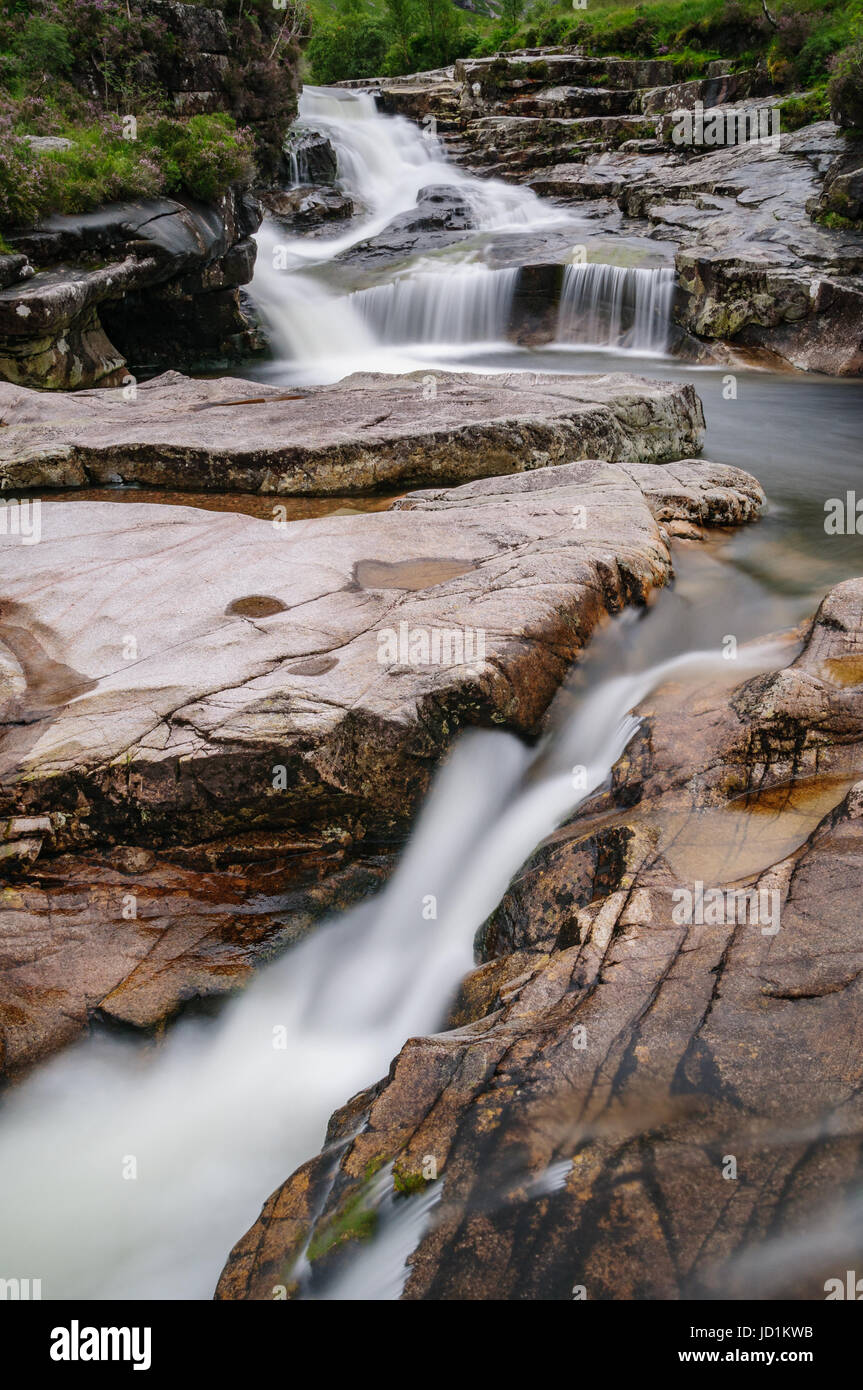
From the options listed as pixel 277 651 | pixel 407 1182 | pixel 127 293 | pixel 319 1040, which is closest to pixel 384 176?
pixel 127 293

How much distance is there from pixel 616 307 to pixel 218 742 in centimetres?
1646

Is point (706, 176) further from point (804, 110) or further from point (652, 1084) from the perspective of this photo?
point (652, 1084)

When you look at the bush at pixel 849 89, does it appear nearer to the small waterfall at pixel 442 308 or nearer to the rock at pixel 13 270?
the small waterfall at pixel 442 308

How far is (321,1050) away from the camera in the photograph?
429 cm

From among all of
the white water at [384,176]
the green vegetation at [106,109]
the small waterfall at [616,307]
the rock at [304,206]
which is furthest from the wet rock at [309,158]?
the small waterfall at [616,307]

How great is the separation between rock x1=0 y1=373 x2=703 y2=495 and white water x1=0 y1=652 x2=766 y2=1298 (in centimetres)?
454

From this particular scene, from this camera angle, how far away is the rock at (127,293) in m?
13.1

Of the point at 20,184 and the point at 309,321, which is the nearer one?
the point at 20,184

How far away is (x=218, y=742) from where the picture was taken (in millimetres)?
4391

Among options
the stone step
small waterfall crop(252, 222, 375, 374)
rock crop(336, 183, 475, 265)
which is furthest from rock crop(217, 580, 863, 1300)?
the stone step

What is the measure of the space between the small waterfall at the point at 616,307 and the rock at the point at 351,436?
7941 mm

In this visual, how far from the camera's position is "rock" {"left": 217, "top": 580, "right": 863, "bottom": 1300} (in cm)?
239

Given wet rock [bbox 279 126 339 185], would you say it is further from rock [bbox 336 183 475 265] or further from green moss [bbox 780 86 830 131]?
green moss [bbox 780 86 830 131]
